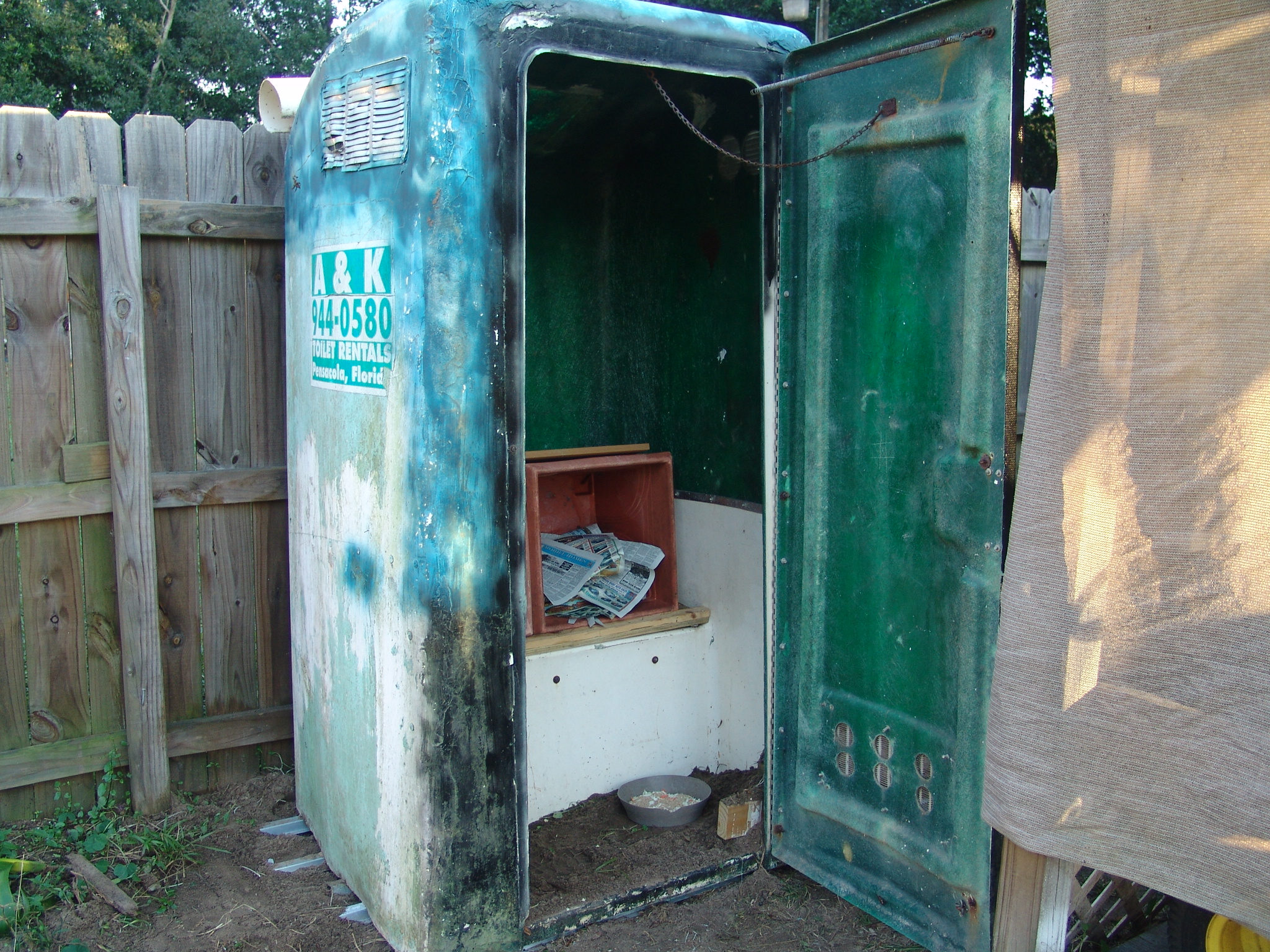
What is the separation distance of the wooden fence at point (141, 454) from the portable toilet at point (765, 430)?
37 centimetres

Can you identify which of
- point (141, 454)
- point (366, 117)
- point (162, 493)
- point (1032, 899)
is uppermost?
point (366, 117)

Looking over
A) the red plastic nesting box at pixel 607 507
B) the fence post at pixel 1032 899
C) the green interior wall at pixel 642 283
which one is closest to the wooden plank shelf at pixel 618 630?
the red plastic nesting box at pixel 607 507

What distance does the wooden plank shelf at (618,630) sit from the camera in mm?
3221

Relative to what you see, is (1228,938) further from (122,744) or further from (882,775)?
(122,744)

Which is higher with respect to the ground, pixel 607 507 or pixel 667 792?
pixel 607 507

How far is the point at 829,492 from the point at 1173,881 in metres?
1.17

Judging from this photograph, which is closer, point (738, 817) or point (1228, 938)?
point (1228, 938)

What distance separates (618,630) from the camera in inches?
132

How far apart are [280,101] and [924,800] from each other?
106 inches

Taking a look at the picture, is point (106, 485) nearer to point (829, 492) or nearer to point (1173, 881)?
point (829, 492)

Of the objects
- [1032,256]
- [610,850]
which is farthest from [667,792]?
[1032,256]

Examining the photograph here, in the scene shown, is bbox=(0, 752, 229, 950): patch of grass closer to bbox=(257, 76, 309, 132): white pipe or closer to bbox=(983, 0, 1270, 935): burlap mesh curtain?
bbox=(257, 76, 309, 132): white pipe

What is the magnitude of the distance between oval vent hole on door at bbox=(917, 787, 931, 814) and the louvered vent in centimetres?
193

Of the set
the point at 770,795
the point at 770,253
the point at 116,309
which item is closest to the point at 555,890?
the point at 770,795
